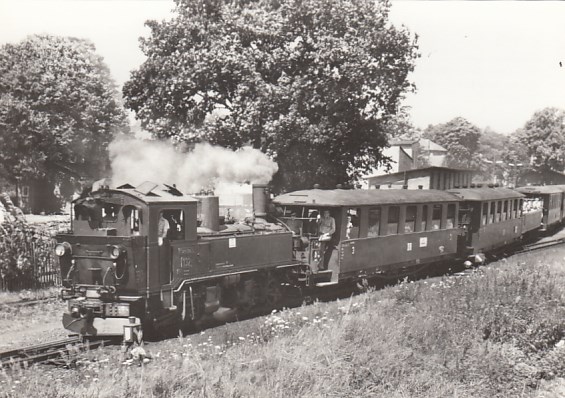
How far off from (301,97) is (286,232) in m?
8.70

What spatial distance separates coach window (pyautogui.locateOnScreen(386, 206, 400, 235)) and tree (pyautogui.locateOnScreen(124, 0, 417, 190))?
6090 mm

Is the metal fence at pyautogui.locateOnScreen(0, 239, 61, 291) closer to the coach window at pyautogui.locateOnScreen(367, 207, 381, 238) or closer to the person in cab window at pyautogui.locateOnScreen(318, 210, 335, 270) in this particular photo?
Result: the person in cab window at pyautogui.locateOnScreen(318, 210, 335, 270)

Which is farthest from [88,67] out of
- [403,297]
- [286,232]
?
[403,297]

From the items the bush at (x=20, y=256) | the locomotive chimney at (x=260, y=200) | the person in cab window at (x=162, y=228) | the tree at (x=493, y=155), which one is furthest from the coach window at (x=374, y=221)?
the tree at (x=493, y=155)

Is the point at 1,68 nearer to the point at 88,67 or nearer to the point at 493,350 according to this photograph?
the point at 88,67

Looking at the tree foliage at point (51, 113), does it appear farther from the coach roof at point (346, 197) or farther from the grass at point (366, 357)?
the grass at point (366, 357)

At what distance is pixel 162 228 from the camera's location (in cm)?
997

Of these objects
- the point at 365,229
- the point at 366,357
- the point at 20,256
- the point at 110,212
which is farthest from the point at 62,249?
the point at 365,229

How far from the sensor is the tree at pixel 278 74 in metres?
20.2

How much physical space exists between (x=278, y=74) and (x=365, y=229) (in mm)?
9652

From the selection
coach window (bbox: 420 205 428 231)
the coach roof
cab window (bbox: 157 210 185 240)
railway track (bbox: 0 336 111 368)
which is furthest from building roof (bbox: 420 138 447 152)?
railway track (bbox: 0 336 111 368)

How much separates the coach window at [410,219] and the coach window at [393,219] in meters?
0.44

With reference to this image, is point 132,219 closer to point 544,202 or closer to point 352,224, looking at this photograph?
point 352,224

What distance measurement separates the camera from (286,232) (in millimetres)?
12664
